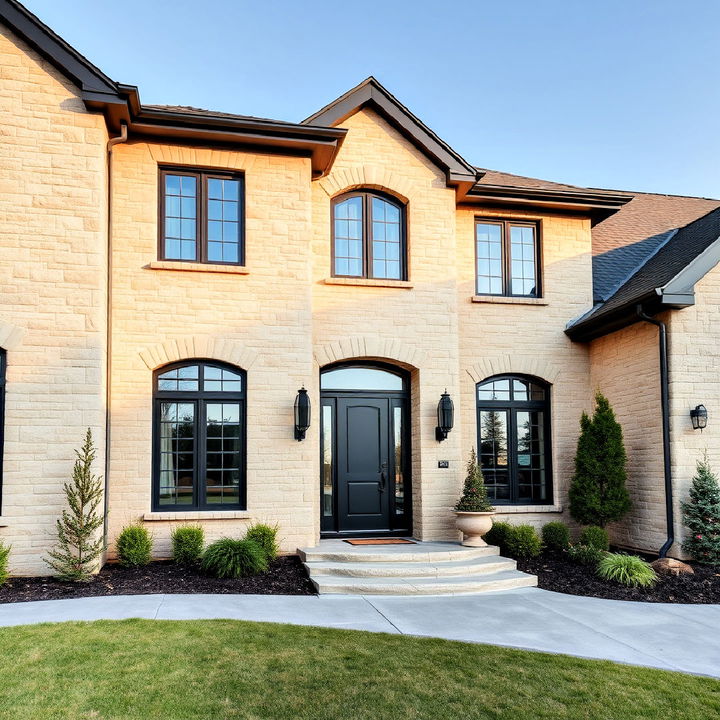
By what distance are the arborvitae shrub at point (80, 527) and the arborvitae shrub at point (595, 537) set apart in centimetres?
715

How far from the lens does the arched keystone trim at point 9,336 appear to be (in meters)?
9.47

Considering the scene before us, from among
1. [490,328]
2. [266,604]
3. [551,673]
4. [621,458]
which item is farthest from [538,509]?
[551,673]

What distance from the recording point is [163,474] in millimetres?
10617

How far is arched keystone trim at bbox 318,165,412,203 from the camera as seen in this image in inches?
469

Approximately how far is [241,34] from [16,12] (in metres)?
6.98

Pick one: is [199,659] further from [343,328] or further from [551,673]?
[343,328]

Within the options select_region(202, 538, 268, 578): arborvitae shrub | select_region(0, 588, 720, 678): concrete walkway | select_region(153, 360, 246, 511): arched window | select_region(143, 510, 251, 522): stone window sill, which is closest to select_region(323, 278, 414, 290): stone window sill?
select_region(153, 360, 246, 511): arched window

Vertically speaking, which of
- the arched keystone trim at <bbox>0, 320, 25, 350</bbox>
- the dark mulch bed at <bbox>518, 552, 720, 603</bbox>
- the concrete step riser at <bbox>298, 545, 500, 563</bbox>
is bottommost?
the dark mulch bed at <bbox>518, 552, 720, 603</bbox>

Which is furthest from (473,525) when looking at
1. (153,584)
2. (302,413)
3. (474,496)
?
(153,584)

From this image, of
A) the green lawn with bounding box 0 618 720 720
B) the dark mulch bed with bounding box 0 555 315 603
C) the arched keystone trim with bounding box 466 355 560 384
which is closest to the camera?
the green lawn with bounding box 0 618 720 720

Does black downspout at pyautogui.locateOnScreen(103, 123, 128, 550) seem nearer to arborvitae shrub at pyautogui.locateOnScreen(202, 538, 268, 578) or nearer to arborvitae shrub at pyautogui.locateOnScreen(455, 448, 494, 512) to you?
arborvitae shrub at pyautogui.locateOnScreen(202, 538, 268, 578)

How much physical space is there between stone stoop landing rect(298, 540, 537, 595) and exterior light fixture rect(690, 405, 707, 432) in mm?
3616

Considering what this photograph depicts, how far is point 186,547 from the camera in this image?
9.93 metres

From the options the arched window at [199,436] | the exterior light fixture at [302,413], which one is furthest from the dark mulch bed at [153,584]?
the exterior light fixture at [302,413]
